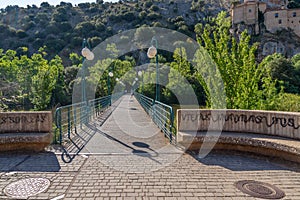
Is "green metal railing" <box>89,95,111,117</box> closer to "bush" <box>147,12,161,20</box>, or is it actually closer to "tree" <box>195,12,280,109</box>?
"tree" <box>195,12,280,109</box>

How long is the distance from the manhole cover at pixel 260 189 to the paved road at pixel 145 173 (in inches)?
4.9

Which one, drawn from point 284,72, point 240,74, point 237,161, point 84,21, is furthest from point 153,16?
point 237,161

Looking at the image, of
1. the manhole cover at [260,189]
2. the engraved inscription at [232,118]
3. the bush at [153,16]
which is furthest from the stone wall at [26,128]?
the bush at [153,16]

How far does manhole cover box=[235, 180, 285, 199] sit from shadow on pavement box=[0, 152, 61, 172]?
350cm

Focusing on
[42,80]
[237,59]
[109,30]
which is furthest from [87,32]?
[237,59]

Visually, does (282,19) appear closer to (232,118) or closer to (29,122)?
(232,118)

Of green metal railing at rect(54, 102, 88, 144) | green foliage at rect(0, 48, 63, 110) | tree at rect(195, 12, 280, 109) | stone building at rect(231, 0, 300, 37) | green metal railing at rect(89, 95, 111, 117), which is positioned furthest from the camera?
stone building at rect(231, 0, 300, 37)

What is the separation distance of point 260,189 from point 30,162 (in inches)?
182

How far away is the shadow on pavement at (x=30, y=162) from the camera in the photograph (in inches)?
182

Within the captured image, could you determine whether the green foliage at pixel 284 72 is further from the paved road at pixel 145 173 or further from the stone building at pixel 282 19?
the paved road at pixel 145 173

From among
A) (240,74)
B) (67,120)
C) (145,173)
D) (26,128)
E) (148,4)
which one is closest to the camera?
(145,173)

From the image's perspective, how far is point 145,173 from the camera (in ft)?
14.7

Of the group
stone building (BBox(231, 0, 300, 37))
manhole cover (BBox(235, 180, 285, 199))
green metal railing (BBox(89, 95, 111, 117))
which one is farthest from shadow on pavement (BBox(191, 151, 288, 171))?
stone building (BBox(231, 0, 300, 37))

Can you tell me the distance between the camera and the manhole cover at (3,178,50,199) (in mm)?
3604
